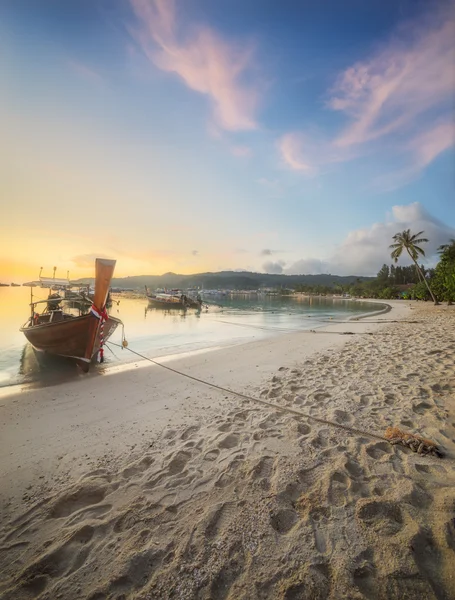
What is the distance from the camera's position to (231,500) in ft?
8.87

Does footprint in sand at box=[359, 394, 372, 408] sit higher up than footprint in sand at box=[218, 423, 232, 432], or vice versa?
footprint in sand at box=[359, 394, 372, 408]

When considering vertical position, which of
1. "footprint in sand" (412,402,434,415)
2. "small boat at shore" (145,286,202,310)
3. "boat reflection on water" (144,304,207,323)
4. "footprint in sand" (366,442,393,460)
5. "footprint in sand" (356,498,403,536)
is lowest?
"boat reflection on water" (144,304,207,323)

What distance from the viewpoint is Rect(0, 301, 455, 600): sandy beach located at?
1943mm

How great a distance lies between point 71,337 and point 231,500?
8999mm

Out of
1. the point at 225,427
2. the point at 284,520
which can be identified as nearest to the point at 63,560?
the point at 284,520

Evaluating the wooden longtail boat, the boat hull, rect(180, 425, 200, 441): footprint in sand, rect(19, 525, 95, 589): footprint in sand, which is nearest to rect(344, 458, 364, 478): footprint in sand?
rect(180, 425, 200, 441): footprint in sand

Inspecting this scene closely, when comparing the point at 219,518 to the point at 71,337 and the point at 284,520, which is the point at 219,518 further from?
the point at 71,337

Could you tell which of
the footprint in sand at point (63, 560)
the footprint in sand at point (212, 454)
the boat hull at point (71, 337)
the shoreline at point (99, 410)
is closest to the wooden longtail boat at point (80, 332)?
the boat hull at point (71, 337)

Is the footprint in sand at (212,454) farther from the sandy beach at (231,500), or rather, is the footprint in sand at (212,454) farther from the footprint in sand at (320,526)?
the footprint in sand at (320,526)

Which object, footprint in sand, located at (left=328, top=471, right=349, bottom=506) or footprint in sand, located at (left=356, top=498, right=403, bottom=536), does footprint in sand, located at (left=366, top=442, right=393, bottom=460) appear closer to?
footprint in sand, located at (left=328, top=471, right=349, bottom=506)

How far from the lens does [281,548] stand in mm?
2143

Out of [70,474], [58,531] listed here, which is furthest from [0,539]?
[70,474]

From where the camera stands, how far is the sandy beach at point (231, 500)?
194cm

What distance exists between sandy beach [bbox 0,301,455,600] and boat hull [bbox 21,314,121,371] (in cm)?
376
